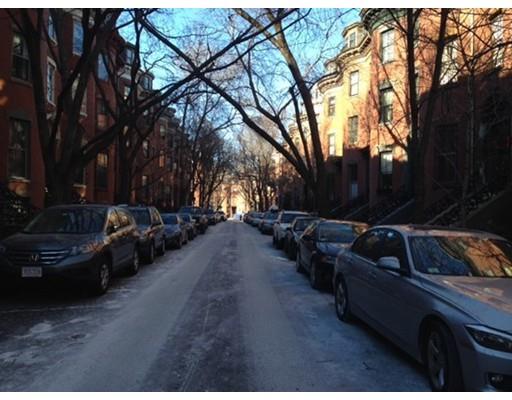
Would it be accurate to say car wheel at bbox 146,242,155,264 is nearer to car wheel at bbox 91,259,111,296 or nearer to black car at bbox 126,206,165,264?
black car at bbox 126,206,165,264

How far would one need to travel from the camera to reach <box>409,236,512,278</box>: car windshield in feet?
18.9

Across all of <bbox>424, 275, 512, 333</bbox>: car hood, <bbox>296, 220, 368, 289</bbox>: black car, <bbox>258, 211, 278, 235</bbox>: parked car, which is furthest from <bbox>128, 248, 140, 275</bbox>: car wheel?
<bbox>258, 211, 278, 235</bbox>: parked car

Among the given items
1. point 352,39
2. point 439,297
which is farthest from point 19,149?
point 352,39

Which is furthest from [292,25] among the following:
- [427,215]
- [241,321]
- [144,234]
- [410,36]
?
[241,321]

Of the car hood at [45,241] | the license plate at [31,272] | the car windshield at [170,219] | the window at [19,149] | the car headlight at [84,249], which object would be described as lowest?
the license plate at [31,272]

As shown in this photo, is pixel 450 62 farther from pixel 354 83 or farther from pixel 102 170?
pixel 354 83

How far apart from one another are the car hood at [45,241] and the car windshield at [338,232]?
4789mm

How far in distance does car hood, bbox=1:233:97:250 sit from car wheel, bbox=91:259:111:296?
1.81ft

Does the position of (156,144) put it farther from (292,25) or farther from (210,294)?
(210,294)

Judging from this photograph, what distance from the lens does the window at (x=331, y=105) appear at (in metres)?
46.9

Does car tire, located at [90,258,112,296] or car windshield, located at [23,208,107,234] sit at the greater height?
car windshield, located at [23,208,107,234]

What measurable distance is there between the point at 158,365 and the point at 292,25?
1741cm

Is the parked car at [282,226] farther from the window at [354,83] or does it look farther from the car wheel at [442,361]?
the window at [354,83]

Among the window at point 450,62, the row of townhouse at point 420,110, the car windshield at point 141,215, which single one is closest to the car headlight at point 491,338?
the row of townhouse at point 420,110
